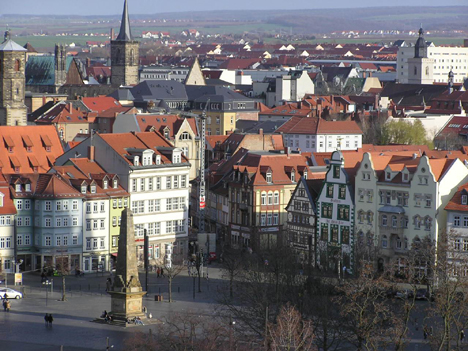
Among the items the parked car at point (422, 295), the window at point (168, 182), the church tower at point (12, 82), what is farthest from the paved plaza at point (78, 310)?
the church tower at point (12, 82)

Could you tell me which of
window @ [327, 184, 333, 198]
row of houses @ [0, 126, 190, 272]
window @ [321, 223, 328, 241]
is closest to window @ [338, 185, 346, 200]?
window @ [327, 184, 333, 198]

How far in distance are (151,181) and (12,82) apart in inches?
1548

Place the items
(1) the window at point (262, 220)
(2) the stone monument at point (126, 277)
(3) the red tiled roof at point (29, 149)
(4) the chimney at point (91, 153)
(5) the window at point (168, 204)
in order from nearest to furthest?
(2) the stone monument at point (126, 277) < (4) the chimney at point (91, 153) < (5) the window at point (168, 204) < (1) the window at point (262, 220) < (3) the red tiled roof at point (29, 149)

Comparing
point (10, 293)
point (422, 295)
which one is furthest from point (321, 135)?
point (10, 293)

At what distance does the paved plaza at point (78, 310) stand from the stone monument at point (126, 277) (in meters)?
1.45

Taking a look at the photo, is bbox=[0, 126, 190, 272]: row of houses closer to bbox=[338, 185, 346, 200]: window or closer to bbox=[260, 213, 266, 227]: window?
bbox=[260, 213, 266, 227]: window

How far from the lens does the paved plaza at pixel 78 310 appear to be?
74.2 m

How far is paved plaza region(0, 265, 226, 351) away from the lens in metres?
74.2

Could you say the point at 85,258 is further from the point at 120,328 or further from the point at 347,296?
the point at 347,296

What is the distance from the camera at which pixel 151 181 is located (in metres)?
105

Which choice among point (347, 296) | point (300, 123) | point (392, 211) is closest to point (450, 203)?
point (392, 211)

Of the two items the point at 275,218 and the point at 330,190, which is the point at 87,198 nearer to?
the point at 275,218

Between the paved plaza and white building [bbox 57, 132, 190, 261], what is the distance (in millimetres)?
5964

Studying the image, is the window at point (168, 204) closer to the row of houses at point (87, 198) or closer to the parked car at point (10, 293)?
the row of houses at point (87, 198)
